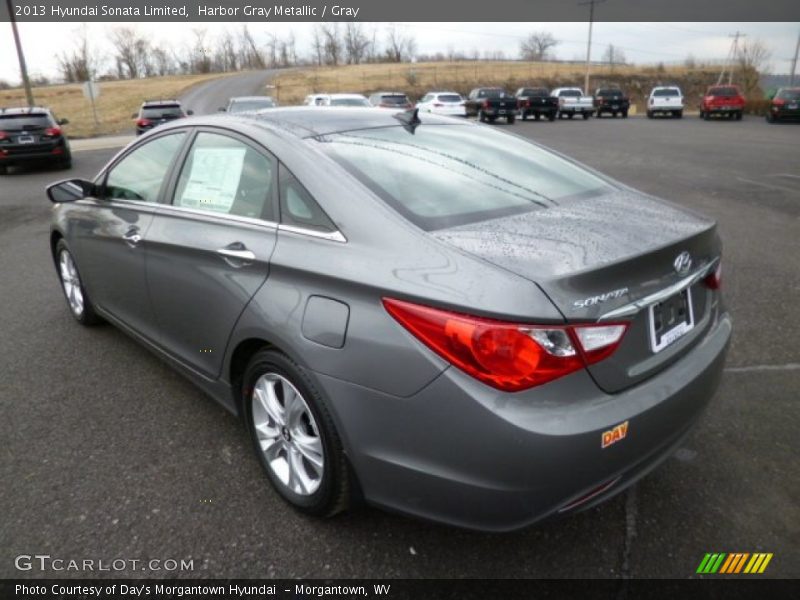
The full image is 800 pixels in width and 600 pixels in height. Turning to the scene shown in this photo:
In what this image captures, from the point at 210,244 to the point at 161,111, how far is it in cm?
2053

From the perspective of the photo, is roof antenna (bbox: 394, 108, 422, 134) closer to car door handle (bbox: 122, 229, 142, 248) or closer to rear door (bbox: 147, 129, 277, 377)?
rear door (bbox: 147, 129, 277, 377)

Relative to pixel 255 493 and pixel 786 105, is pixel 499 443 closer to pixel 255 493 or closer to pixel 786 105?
pixel 255 493

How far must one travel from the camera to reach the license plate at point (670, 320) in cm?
207

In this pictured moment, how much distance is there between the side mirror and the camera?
3.90 m

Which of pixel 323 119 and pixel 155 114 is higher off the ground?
pixel 323 119

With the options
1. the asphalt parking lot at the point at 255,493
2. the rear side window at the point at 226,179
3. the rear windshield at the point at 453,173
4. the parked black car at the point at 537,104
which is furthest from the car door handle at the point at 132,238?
the parked black car at the point at 537,104

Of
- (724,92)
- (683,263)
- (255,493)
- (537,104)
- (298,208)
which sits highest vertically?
(298,208)

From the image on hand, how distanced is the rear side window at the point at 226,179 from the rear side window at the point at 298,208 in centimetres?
8

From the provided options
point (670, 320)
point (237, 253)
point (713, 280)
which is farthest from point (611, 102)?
point (237, 253)

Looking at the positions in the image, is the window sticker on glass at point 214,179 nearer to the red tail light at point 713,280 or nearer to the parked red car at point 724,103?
the red tail light at point 713,280

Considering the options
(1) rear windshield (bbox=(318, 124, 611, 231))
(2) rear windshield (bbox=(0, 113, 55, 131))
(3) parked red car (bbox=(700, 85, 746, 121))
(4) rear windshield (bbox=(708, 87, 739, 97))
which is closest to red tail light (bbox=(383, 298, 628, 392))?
(1) rear windshield (bbox=(318, 124, 611, 231))

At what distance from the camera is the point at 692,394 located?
219 cm

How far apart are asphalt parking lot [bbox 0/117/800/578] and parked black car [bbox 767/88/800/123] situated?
2934cm

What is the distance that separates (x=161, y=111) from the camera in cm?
2084
